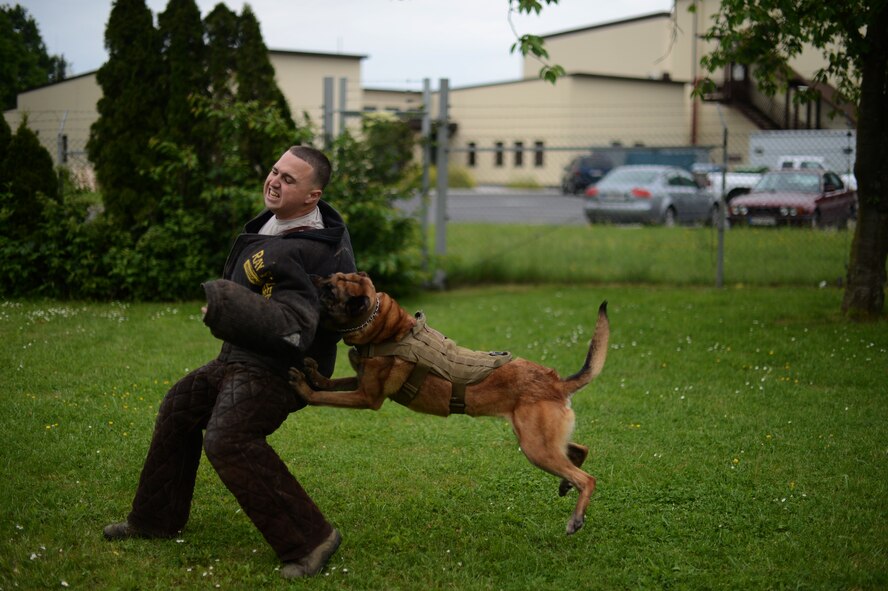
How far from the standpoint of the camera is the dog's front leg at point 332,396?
3.82 metres

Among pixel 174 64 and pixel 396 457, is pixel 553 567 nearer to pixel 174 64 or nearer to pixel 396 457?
pixel 396 457

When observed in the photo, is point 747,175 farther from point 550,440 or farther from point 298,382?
point 298,382

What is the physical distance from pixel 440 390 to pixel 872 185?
6.60m

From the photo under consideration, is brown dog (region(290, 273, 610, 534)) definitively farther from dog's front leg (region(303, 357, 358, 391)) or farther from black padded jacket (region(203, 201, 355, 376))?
black padded jacket (region(203, 201, 355, 376))

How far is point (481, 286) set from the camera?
1261 centimetres

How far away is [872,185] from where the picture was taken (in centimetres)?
867

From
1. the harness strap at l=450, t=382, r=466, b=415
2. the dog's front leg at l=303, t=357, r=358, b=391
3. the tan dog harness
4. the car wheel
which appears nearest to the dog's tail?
the tan dog harness

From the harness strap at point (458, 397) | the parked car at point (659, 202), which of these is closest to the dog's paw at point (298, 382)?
the harness strap at point (458, 397)

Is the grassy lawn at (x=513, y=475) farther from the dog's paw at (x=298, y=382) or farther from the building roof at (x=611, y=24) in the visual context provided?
the building roof at (x=611, y=24)

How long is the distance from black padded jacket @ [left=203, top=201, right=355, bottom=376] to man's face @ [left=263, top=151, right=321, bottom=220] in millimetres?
130

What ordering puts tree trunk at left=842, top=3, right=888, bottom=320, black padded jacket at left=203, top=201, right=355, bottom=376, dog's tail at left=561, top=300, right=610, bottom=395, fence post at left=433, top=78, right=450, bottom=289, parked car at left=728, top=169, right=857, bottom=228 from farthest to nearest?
parked car at left=728, top=169, right=857, bottom=228 → fence post at left=433, top=78, right=450, bottom=289 → tree trunk at left=842, top=3, right=888, bottom=320 → dog's tail at left=561, top=300, right=610, bottom=395 → black padded jacket at left=203, top=201, right=355, bottom=376

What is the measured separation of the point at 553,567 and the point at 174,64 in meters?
8.57

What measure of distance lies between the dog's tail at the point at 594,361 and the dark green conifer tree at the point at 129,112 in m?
7.76

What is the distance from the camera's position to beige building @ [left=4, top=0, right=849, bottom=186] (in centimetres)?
2373
